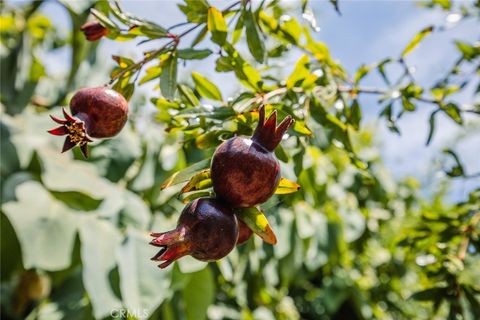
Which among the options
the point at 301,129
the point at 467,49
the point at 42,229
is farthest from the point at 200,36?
the point at 42,229

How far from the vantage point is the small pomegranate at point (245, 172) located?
37cm

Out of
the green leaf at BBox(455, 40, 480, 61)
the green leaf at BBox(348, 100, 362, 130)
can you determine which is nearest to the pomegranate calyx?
the green leaf at BBox(348, 100, 362, 130)

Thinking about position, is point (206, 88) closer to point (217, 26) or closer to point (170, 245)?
point (217, 26)

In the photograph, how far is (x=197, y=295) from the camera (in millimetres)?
1182

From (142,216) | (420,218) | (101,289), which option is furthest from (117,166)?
(420,218)

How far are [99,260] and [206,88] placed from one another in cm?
62

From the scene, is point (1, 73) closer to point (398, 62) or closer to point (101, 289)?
point (101, 289)

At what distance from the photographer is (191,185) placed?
0.42 m

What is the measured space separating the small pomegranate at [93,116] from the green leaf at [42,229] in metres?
0.83

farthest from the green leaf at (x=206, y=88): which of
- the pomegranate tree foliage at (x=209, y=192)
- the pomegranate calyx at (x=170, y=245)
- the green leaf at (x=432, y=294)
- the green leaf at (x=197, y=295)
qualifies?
the green leaf at (x=197, y=295)

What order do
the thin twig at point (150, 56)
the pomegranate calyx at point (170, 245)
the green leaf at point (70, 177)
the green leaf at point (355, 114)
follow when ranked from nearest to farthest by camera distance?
the pomegranate calyx at point (170, 245)
the thin twig at point (150, 56)
the green leaf at point (355, 114)
the green leaf at point (70, 177)

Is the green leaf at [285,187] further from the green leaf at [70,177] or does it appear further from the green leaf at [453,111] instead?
the green leaf at [70,177]

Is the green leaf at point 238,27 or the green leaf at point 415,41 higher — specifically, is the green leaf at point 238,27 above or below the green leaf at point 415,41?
above

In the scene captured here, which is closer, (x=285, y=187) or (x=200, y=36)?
(x=285, y=187)
